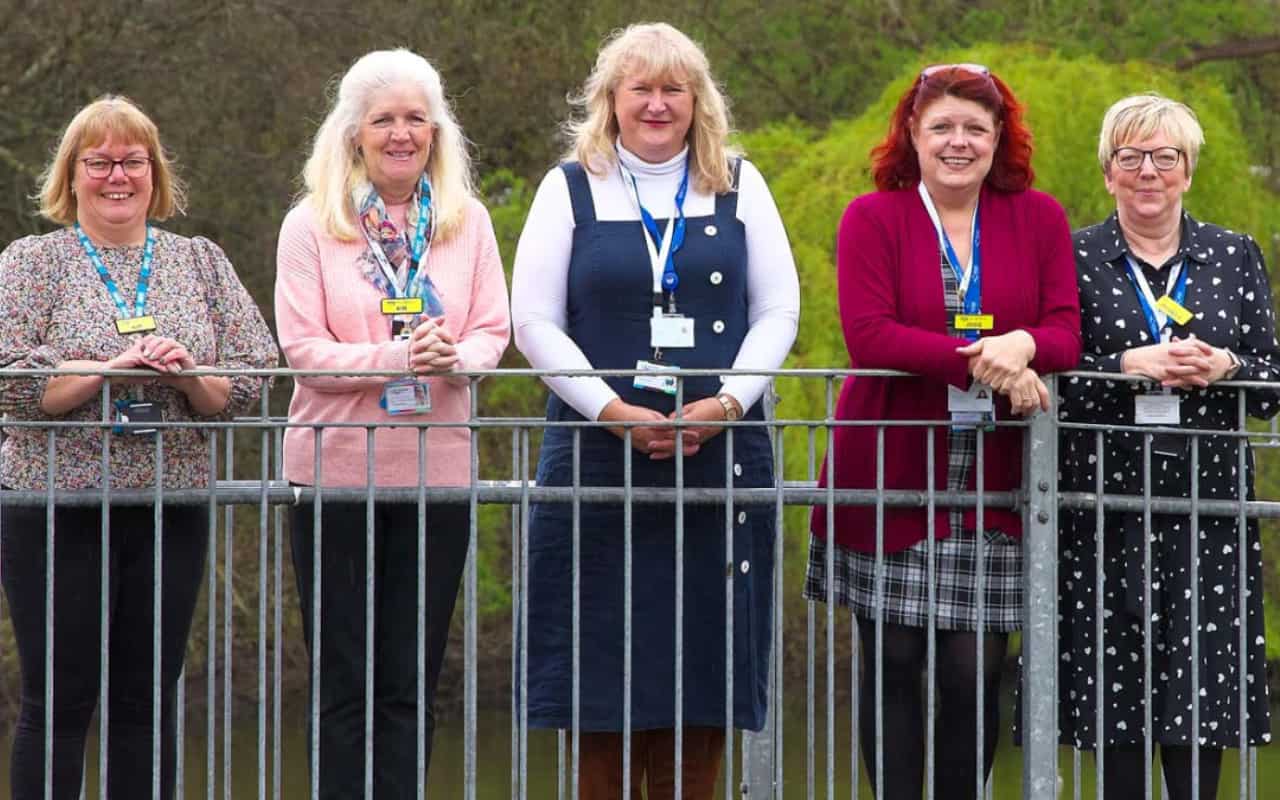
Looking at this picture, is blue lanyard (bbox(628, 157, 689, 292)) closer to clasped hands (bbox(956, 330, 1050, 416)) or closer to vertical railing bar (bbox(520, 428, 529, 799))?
vertical railing bar (bbox(520, 428, 529, 799))

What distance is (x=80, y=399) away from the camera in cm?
523

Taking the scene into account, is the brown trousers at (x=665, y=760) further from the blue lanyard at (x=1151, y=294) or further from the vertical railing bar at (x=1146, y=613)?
the blue lanyard at (x=1151, y=294)

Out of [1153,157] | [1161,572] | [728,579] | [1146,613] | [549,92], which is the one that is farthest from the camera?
[549,92]

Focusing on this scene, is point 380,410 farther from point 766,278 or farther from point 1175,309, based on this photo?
→ point 1175,309

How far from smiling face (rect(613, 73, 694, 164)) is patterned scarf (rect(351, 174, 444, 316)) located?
52 cm

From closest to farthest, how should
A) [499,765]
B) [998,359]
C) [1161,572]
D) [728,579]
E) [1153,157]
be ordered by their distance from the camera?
[998,359], [728,579], [1161,572], [1153,157], [499,765]

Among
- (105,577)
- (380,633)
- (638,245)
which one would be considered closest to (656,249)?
(638,245)

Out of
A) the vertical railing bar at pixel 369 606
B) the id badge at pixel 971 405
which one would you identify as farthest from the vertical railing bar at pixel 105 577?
the id badge at pixel 971 405

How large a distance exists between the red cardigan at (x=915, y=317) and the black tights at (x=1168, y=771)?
65cm

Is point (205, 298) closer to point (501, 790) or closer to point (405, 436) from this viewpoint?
point (405, 436)

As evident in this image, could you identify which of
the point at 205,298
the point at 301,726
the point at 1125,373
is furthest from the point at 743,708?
the point at 301,726

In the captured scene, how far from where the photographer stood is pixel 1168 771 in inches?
217

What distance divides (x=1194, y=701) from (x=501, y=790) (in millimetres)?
7743

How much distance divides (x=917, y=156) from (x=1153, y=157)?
0.57m
